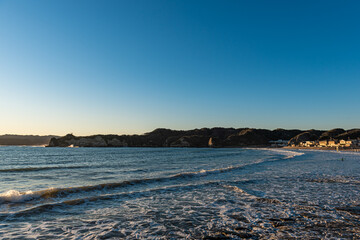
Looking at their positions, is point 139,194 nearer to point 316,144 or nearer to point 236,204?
point 236,204

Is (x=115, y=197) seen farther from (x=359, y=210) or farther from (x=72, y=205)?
(x=359, y=210)

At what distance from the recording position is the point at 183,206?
1043cm

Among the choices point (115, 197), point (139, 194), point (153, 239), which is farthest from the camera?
point (139, 194)

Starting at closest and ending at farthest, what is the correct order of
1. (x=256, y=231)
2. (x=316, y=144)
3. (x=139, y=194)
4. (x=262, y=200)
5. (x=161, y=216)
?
(x=256, y=231), (x=161, y=216), (x=262, y=200), (x=139, y=194), (x=316, y=144)

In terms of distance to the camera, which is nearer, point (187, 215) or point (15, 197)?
point (187, 215)

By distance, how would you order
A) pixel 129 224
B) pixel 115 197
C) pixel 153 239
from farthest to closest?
1. pixel 115 197
2. pixel 129 224
3. pixel 153 239

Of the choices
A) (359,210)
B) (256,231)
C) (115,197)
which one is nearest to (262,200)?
(359,210)

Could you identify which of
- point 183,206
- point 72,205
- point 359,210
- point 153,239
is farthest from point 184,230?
point 359,210

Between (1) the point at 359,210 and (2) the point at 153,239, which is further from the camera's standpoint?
(1) the point at 359,210

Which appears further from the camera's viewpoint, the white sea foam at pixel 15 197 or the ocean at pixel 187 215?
the white sea foam at pixel 15 197

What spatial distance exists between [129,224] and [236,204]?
17.9 feet

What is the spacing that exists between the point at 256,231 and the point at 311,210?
389 centimetres

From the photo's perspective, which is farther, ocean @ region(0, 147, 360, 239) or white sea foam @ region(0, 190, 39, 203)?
white sea foam @ region(0, 190, 39, 203)

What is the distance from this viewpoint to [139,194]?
525 inches
